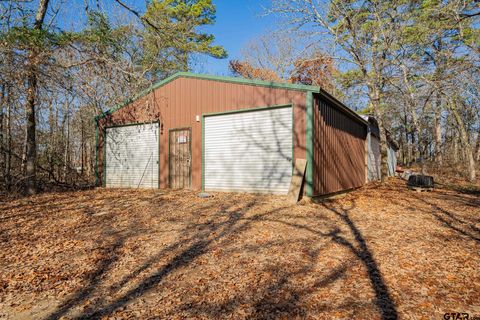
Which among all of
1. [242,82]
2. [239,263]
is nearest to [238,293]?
[239,263]

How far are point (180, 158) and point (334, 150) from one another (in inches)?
228

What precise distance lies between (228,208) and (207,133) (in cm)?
393

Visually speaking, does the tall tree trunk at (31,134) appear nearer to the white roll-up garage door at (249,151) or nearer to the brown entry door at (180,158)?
the brown entry door at (180,158)

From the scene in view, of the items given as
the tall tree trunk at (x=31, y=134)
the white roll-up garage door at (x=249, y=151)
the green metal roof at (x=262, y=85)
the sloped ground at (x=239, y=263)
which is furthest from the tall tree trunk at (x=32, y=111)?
the white roll-up garage door at (x=249, y=151)

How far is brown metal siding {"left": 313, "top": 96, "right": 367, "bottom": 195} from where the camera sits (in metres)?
8.57

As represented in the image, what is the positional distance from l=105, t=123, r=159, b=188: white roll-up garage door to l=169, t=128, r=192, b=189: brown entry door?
87cm

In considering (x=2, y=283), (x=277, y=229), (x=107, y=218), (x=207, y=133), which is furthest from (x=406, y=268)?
(x=207, y=133)

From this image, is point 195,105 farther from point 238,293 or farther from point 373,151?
point 373,151

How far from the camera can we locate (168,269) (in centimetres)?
387

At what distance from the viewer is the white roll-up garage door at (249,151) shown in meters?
8.70

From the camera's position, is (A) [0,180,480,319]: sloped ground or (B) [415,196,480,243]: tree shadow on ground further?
(B) [415,196,480,243]: tree shadow on ground

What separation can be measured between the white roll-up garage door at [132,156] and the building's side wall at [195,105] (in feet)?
1.21

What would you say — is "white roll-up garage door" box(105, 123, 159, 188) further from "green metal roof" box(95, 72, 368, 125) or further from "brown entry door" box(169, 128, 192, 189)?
"green metal roof" box(95, 72, 368, 125)

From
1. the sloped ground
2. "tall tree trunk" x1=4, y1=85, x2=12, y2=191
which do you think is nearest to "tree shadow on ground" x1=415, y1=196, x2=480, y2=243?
the sloped ground
